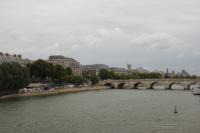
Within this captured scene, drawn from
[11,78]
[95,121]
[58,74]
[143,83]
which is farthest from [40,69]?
[95,121]

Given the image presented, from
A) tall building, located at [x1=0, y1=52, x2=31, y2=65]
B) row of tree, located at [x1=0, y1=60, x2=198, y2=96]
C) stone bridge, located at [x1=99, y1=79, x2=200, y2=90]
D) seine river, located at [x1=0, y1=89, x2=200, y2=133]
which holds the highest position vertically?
tall building, located at [x1=0, y1=52, x2=31, y2=65]

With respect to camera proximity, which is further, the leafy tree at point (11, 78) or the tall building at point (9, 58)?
the tall building at point (9, 58)

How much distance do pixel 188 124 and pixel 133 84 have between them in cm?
8446

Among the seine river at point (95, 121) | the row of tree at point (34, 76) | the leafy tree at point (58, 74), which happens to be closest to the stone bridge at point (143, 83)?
the row of tree at point (34, 76)

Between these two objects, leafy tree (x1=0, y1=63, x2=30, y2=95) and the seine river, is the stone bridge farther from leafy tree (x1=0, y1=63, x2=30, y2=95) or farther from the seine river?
the seine river

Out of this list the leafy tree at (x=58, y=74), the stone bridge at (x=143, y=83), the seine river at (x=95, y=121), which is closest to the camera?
the seine river at (x=95, y=121)

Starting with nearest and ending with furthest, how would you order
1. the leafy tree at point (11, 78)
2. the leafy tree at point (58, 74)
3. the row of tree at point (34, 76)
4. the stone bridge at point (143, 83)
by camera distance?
1. the leafy tree at point (11, 78)
2. the row of tree at point (34, 76)
3. the leafy tree at point (58, 74)
4. the stone bridge at point (143, 83)

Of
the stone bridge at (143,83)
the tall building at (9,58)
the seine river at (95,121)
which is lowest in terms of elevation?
the seine river at (95,121)

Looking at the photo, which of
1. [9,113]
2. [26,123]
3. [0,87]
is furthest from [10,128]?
[0,87]

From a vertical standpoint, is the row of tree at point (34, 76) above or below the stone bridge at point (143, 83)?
above

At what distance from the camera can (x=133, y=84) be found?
120m

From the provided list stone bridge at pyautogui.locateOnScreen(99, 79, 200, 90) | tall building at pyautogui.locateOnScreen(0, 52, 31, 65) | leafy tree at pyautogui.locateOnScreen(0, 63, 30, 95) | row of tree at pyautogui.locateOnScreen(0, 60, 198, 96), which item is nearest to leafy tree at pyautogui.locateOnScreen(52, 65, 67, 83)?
row of tree at pyautogui.locateOnScreen(0, 60, 198, 96)

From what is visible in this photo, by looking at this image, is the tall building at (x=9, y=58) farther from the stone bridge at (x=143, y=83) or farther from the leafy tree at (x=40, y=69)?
the stone bridge at (x=143, y=83)

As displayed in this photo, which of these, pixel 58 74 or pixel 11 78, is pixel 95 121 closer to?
pixel 11 78
